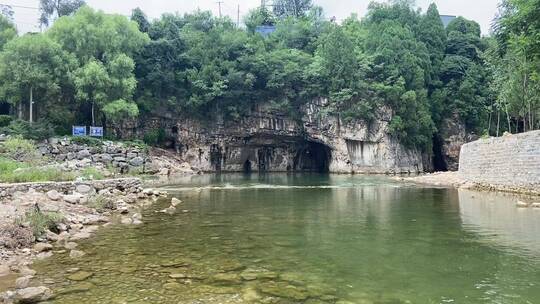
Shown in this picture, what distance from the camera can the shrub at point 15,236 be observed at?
8.92 metres

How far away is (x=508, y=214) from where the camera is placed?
48.2 feet

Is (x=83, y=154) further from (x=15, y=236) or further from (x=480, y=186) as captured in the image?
(x=480, y=186)

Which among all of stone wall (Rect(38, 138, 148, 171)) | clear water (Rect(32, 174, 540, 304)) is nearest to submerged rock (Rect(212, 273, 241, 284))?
clear water (Rect(32, 174, 540, 304))

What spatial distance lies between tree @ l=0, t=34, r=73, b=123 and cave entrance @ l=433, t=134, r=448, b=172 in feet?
146

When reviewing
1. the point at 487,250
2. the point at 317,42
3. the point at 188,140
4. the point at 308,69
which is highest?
the point at 317,42

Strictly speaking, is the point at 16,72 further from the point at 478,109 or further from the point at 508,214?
the point at 478,109

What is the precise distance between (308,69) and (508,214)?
39093mm

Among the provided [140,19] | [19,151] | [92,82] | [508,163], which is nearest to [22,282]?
[508,163]

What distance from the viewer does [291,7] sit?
87.8m

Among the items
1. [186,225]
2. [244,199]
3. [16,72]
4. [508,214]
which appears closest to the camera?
[186,225]

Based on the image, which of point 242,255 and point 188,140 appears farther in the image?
point 188,140

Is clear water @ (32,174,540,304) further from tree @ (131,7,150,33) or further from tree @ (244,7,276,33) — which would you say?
tree @ (244,7,276,33)

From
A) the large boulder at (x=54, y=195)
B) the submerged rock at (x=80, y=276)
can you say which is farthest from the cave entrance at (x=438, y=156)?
the submerged rock at (x=80, y=276)

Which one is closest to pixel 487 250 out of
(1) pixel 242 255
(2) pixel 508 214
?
(1) pixel 242 255
